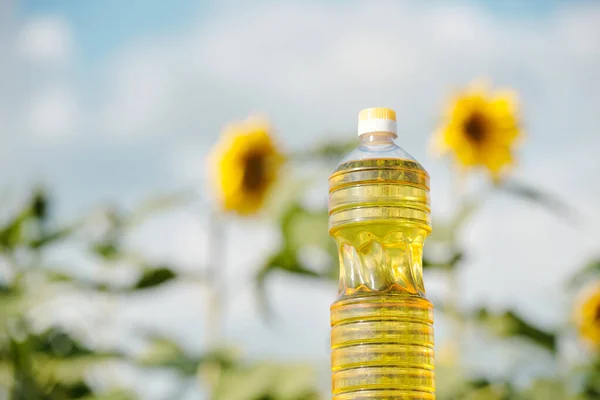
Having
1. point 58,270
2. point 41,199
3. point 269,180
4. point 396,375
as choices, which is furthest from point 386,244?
point 269,180

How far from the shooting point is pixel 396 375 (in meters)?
1.19

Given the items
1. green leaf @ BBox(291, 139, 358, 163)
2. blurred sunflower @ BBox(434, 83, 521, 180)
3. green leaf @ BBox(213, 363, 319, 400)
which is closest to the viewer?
green leaf @ BBox(213, 363, 319, 400)

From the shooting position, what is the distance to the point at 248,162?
3910mm

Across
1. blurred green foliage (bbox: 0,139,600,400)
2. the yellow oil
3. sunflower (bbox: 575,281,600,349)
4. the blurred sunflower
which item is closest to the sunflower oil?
the yellow oil

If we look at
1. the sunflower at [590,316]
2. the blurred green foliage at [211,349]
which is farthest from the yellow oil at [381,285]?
the sunflower at [590,316]

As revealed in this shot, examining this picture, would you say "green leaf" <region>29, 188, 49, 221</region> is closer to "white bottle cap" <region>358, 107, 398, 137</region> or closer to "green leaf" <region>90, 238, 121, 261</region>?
"green leaf" <region>90, 238, 121, 261</region>

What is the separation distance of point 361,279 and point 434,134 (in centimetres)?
245

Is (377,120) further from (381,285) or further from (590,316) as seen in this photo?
(590,316)

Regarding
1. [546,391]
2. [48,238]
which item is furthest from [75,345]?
[546,391]

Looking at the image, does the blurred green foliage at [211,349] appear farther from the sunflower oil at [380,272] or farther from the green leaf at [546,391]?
the sunflower oil at [380,272]

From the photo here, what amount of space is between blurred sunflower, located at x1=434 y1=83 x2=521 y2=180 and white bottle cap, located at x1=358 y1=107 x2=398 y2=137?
2.37 metres

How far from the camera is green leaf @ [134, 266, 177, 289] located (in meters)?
2.89

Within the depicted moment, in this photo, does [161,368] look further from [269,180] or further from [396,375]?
[396,375]

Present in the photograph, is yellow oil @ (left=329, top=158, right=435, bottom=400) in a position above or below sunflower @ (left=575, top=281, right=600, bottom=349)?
below
